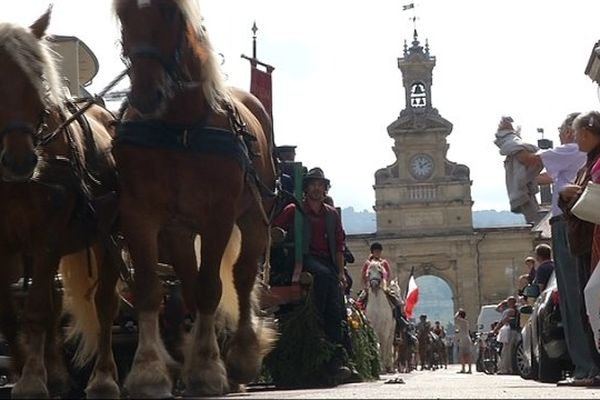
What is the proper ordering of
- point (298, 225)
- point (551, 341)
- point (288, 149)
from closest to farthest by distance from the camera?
1. point (551, 341)
2. point (298, 225)
3. point (288, 149)

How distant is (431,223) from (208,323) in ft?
249

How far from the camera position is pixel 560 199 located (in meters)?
8.54

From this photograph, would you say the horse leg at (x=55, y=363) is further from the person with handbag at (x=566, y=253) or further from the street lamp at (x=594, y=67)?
the street lamp at (x=594, y=67)

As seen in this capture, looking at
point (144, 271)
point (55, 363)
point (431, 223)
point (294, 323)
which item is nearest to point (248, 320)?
point (55, 363)

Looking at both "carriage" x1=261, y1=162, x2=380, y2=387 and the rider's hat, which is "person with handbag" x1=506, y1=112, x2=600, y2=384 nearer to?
"carriage" x1=261, y1=162, x2=380, y2=387

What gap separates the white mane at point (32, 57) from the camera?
6.56 m

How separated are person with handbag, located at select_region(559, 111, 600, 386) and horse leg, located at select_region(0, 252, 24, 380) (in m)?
3.91

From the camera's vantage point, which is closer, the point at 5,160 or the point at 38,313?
the point at 5,160

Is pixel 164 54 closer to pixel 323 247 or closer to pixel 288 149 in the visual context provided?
pixel 323 247

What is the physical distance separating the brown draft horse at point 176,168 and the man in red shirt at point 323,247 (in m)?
2.77

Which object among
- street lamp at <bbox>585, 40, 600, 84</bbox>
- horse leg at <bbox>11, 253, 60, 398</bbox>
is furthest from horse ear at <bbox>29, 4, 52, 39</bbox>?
street lamp at <bbox>585, 40, 600, 84</bbox>

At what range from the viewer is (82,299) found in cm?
786

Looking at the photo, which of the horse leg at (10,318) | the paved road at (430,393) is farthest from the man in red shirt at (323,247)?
the horse leg at (10,318)

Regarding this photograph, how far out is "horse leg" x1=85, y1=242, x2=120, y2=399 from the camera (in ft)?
21.5
